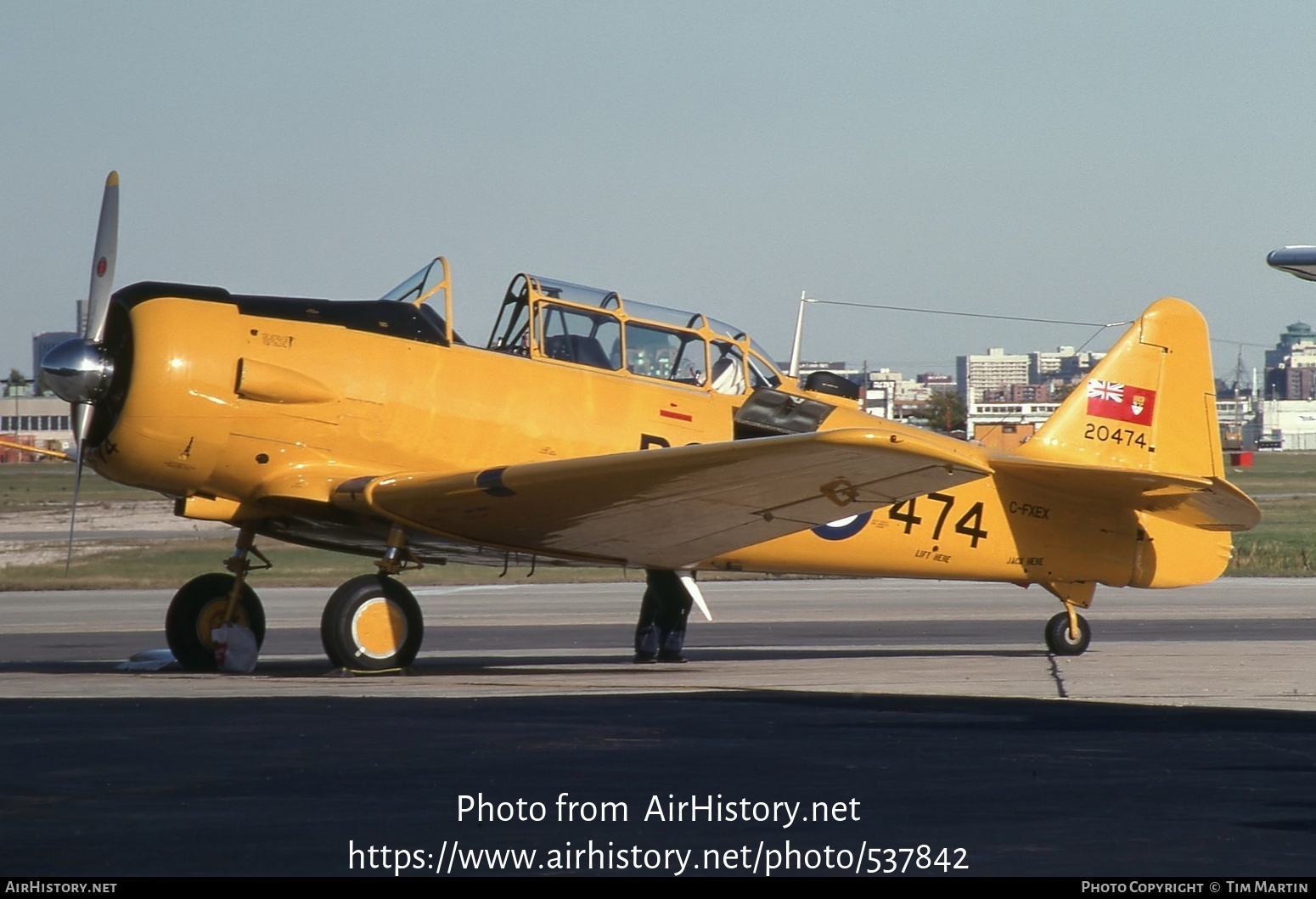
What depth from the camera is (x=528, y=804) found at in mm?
4836

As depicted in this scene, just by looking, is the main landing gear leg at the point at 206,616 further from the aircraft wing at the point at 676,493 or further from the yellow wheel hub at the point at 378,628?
the aircraft wing at the point at 676,493

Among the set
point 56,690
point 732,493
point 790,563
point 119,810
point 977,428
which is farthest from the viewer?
point 977,428

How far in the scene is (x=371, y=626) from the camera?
955 centimetres

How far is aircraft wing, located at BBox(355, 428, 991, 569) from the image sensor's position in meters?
8.28

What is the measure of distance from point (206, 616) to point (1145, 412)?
7880 mm

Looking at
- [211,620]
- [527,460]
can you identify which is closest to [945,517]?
[527,460]

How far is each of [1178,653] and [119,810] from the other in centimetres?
881

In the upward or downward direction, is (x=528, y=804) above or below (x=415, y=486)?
below

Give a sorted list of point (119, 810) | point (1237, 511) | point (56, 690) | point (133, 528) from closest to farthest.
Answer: point (119, 810)
point (56, 690)
point (1237, 511)
point (133, 528)

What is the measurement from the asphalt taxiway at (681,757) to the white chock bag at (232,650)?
15.0 inches

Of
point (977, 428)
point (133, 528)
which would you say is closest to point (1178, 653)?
point (977, 428)

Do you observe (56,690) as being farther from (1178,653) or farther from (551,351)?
(1178,653)

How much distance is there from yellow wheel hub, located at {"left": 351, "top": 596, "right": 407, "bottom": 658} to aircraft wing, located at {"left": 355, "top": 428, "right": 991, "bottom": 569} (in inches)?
23.6

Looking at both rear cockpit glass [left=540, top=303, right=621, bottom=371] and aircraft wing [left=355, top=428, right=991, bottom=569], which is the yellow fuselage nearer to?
rear cockpit glass [left=540, top=303, right=621, bottom=371]
